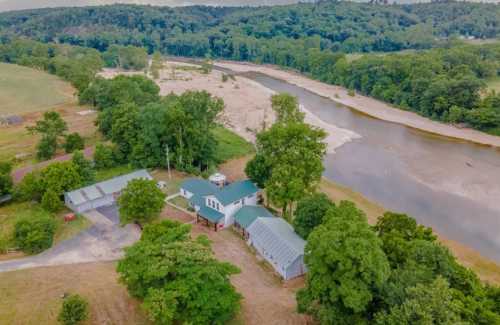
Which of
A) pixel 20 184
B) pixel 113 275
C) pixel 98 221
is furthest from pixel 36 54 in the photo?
pixel 113 275

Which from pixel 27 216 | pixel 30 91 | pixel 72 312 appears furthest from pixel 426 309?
pixel 30 91

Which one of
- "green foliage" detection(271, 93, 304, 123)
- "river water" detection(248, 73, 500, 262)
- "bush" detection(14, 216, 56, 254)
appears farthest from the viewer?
"green foliage" detection(271, 93, 304, 123)

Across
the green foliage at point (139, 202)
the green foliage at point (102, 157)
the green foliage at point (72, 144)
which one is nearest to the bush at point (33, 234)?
the green foliage at point (139, 202)

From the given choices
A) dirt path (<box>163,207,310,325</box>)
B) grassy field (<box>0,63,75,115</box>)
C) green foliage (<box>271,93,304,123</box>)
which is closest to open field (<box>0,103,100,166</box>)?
grassy field (<box>0,63,75,115</box>)

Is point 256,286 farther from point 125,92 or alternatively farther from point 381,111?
point 381,111

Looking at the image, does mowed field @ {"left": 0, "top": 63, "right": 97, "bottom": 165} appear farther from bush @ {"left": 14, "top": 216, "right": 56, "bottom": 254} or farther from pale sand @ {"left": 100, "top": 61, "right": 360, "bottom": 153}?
bush @ {"left": 14, "top": 216, "right": 56, "bottom": 254}

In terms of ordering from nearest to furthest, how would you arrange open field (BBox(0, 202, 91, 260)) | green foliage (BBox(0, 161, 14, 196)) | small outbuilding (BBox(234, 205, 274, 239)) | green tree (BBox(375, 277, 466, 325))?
green tree (BBox(375, 277, 466, 325)) → open field (BBox(0, 202, 91, 260)) → small outbuilding (BBox(234, 205, 274, 239)) → green foliage (BBox(0, 161, 14, 196))

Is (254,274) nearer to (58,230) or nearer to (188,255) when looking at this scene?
(188,255)
